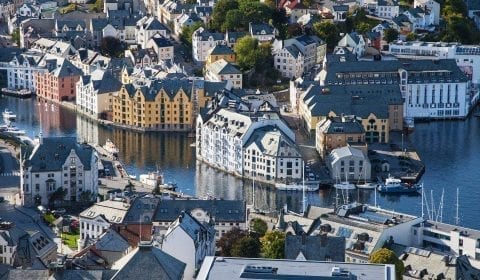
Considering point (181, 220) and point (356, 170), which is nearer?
point (181, 220)

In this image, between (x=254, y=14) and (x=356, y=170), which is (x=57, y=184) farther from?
(x=254, y=14)

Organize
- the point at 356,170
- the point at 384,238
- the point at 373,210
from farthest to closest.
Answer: the point at 356,170 < the point at 373,210 < the point at 384,238

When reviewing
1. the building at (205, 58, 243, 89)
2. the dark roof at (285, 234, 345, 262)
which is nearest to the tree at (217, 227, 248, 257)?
the dark roof at (285, 234, 345, 262)

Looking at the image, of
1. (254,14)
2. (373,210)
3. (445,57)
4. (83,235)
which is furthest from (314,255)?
(254,14)

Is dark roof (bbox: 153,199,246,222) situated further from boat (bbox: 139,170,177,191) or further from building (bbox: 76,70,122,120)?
building (bbox: 76,70,122,120)

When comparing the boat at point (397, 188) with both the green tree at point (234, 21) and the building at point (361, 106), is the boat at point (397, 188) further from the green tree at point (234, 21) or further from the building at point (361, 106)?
the green tree at point (234, 21)

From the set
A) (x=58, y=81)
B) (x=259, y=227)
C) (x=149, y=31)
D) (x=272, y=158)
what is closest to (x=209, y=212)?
(x=259, y=227)

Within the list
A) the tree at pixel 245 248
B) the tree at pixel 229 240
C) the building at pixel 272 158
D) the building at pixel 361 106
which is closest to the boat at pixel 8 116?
the building at pixel 361 106
